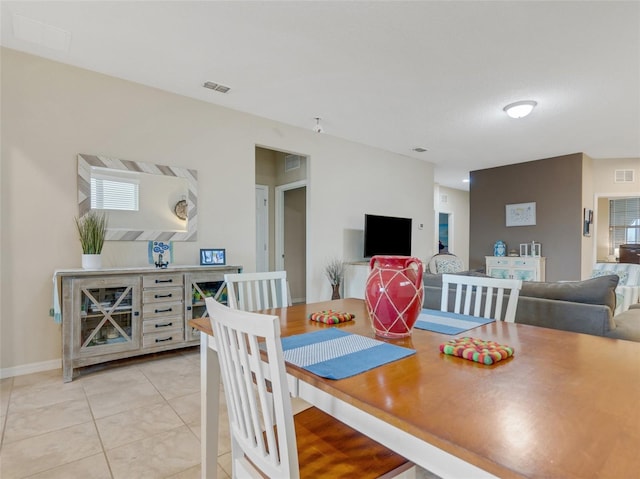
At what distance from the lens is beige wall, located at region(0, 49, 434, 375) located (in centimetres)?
278

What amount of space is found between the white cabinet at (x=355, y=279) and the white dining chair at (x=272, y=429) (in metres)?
3.63

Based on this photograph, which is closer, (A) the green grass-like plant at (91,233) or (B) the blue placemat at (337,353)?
(B) the blue placemat at (337,353)

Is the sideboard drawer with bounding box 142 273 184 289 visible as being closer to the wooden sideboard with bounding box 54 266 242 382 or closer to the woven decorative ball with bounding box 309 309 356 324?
the wooden sideboard with bounding box 54 266 242 382

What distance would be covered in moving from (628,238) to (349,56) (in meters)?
8.44

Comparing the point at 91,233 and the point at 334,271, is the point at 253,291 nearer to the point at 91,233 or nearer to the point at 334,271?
the point at 91,233


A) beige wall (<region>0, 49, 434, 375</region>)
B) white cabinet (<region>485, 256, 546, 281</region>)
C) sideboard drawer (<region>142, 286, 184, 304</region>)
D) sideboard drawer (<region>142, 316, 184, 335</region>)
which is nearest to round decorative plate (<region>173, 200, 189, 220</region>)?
beige wall (<region>0, 49, 434, 375</region>)

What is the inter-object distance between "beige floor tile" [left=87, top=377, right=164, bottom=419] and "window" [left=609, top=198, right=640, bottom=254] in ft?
31.7

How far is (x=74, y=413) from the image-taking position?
2.17 meters

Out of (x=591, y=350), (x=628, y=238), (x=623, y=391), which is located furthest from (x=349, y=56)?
(x=628, y=238)

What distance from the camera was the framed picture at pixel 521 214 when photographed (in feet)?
20.2

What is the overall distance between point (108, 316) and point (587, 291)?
3499 millimetres

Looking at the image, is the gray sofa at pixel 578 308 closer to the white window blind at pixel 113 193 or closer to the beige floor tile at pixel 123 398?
the beige floor tile at pixel 123 398

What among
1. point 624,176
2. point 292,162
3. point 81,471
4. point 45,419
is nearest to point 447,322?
point 81,471

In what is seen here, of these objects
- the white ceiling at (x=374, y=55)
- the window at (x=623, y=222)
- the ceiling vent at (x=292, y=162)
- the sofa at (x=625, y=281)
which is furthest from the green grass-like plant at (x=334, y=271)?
the window at (x=623, y=222)
